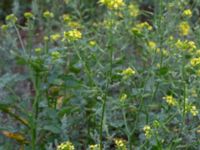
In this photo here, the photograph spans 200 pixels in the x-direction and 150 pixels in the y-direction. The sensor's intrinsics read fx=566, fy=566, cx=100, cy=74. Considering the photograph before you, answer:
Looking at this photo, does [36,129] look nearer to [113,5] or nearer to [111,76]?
[111,76]

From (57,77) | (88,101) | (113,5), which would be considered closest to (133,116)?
(88,101)

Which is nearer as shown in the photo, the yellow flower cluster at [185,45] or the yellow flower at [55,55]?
the yellow flower cluster at [185,45]

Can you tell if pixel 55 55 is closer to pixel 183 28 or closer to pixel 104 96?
pixel 104 96

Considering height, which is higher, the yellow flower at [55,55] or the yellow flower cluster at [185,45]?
the yellow flower cluster at [185,45]

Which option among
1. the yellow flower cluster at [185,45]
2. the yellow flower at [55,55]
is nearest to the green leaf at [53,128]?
the yellow flower at [55,55]

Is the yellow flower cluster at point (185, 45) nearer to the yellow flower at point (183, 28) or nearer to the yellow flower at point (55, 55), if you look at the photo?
the yellow flower at point (55, 55)

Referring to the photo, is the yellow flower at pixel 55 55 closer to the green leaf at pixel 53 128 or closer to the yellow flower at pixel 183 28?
the green leaf at pixel 53 128

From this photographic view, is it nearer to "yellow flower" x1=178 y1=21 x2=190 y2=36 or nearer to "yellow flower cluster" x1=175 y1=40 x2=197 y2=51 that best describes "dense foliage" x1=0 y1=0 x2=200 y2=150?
"yellow flower cluster" x1=175 y1=40 x2=197 y2=51

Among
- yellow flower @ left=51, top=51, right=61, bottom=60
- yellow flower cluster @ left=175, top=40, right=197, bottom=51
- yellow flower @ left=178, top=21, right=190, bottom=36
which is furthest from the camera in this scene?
yellow flower @ left=178, top=21, right=190, bottom=36

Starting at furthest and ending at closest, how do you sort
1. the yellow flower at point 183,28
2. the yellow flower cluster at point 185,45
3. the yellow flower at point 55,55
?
the yellow flower at point 183,28 → the yellow flower at point 55,55 → the yellow flower cluster at point 185,45

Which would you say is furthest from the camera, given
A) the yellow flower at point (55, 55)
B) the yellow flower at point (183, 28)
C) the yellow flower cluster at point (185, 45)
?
the yellow flower at point (183, 28)

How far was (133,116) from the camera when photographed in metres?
3.28

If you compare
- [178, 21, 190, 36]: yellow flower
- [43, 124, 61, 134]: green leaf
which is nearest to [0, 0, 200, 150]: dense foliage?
[43, 124, 61, 134]: green leaf

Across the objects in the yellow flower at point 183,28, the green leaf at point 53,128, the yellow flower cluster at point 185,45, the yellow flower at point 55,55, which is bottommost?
the green leaf at point 53,128
